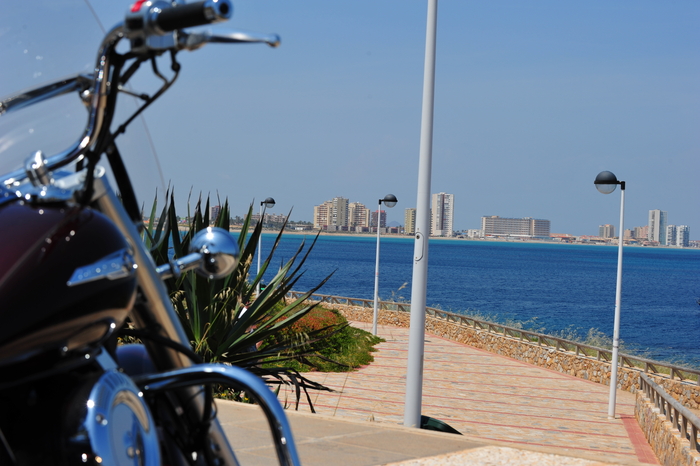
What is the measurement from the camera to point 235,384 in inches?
51.0

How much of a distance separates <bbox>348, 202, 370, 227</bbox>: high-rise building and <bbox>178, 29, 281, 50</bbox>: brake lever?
11441cm

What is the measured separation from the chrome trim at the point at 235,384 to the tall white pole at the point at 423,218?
6216 mm

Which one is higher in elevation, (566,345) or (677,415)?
(677,415)

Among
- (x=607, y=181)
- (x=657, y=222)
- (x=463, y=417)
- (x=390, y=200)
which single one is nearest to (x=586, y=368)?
(x=463, y=417)

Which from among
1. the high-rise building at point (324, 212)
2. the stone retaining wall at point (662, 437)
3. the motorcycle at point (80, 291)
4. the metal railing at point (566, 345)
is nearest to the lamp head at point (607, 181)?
the stone retaining wall at point (662, 437)

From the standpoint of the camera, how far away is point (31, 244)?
105cm

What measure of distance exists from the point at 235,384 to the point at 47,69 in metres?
0.74

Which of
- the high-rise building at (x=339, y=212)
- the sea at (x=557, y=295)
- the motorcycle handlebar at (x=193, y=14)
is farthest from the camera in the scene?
the high-rise building at (x=339, y=212)

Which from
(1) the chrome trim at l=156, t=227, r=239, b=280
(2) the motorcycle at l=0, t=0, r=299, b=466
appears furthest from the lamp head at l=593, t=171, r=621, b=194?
(2) the motorcycle at l=0, t=0, r=299, b=466

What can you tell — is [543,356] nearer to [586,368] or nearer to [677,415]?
[586,368]

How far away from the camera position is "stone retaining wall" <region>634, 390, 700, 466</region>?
24.1 feet

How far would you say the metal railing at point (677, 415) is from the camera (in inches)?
290

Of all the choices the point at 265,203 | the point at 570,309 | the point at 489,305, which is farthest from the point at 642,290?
the point at 265,203

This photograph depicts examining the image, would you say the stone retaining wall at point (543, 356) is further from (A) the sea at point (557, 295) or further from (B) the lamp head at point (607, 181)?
(B) the lamp head at point (607, 181)
